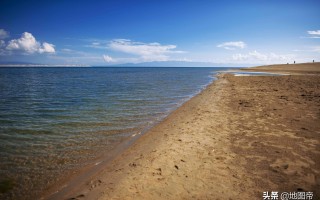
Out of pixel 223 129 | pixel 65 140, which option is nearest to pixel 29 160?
pixel 65 140

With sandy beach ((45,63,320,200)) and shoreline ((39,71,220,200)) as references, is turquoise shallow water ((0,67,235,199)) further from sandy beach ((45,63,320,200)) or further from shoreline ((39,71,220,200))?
sandy beach ((45,63,320,200))

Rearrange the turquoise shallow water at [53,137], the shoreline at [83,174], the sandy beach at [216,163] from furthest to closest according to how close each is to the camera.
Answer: the turquoise shallow water at [53,137]
the shoreline at [83,174]
the sandy beach at [216,163]

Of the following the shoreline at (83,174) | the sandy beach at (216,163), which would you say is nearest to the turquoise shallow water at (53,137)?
the shoreline at (83,174)

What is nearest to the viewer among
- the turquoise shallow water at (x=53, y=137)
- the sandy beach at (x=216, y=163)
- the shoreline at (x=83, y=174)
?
the sandy beach at (x=216, y=163)

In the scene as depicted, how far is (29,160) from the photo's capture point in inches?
245

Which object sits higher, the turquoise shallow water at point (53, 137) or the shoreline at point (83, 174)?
the turquoise shallow water at point (53, 137)

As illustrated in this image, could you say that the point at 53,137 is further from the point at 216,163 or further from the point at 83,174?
the point at 216,163

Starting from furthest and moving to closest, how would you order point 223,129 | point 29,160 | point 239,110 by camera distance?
point 239,110
point 223,129
point 29,160

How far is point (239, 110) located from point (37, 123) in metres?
11.8

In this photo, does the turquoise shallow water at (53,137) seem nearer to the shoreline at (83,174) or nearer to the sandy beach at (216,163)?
the shoreline at (83,174)

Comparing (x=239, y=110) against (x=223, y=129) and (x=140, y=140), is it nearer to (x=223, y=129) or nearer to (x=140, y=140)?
(x=223, y=129)

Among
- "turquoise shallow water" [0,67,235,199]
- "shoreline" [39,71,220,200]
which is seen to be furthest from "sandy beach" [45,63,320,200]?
"turquoise shallow water" [0,67,235,199]

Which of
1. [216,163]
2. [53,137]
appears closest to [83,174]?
[53,137]

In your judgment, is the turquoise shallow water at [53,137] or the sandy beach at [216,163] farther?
the turquoise shallow water at [53,137]
